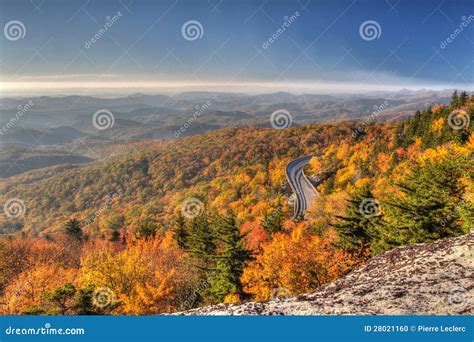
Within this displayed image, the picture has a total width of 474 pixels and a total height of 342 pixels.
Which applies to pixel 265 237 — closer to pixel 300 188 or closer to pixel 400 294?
pixel 300 188

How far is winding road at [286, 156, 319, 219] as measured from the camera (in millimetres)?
49756

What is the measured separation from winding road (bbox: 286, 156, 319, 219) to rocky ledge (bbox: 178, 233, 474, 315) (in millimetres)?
36161

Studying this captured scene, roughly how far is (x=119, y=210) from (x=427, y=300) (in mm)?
111871

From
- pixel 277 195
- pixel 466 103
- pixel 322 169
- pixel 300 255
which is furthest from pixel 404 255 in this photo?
pixel 466 103

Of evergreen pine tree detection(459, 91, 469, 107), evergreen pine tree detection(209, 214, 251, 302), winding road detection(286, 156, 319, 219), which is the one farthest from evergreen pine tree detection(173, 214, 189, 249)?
evergreen pine tree detection(459, 91, 469, 107)

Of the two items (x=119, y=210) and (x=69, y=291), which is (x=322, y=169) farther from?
(x=119, y=210)

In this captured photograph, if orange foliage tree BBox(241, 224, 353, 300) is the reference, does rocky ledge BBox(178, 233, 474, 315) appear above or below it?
above

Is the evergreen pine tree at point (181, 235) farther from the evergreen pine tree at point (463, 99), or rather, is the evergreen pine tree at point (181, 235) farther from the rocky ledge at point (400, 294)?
the evergreen pine tree at point (463, 99)

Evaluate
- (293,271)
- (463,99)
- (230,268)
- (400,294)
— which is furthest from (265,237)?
(463,99)

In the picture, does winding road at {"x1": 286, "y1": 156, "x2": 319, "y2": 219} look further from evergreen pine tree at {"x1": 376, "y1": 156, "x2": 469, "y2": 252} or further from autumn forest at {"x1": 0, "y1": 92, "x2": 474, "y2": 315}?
evergreen pine tree at {"x1": 376, "y1": 156, "x2": 469, "y2": 252}

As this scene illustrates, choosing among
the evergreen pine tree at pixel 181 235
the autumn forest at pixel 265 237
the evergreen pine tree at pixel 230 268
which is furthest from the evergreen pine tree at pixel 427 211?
the evergreen pine tree at pixel 181 235

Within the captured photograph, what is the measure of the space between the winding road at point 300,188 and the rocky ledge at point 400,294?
36161mm

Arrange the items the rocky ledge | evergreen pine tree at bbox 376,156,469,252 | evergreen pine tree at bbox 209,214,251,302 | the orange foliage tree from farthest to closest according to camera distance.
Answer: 1. evergreen pine tree at bbox 209,214,251,302
2. the orange foliage tree
3. evergreen pine tree at bbox 376,156,469,252
4. the rocky ledge

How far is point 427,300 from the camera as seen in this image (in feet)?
20.4
